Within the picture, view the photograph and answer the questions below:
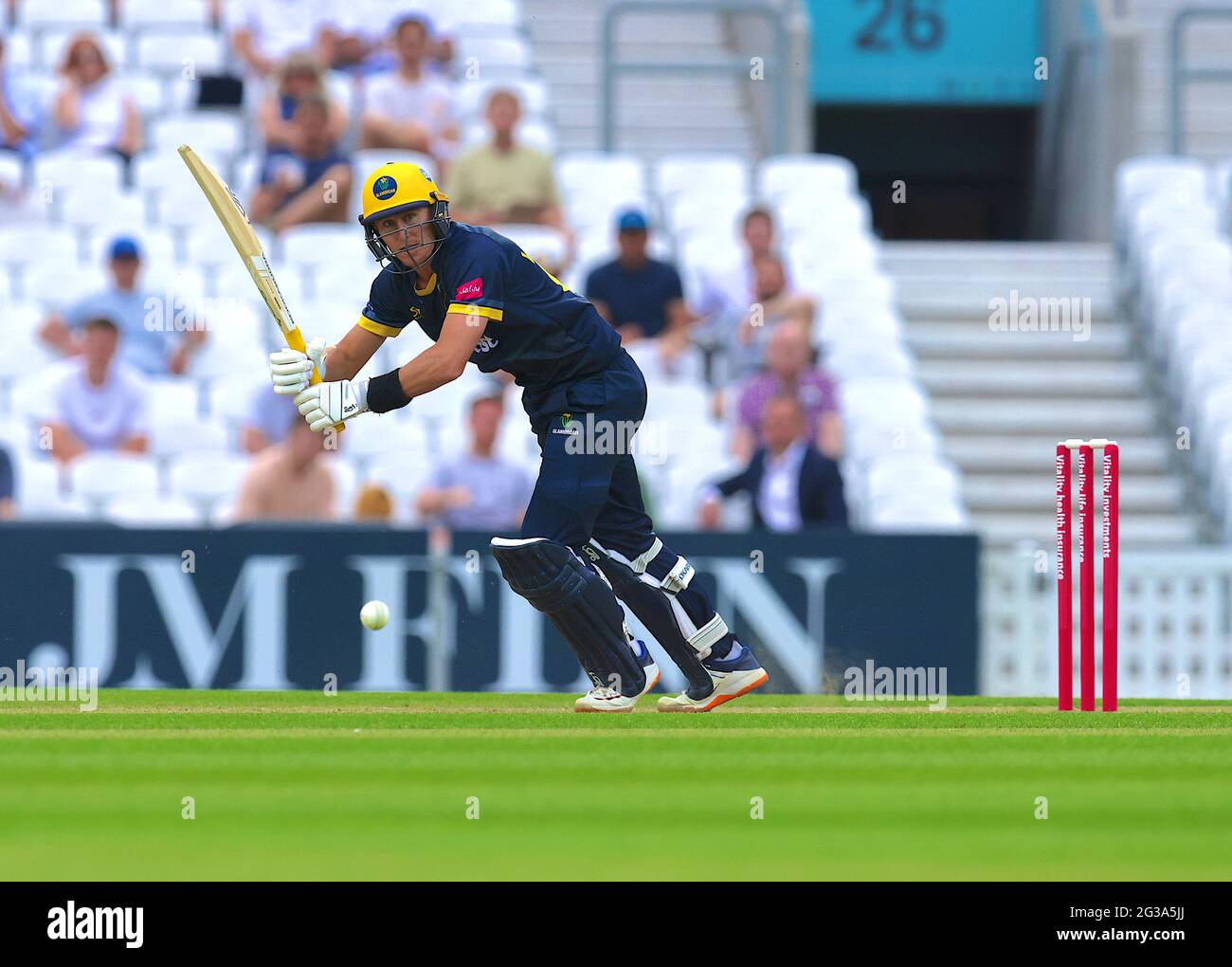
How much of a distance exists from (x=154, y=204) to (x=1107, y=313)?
19.8ft

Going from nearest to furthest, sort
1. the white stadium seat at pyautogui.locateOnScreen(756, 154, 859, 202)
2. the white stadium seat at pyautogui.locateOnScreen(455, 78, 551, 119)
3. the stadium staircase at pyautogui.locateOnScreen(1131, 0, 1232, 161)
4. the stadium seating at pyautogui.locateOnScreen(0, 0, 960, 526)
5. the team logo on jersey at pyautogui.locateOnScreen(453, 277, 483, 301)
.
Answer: the team logo on jersey at pyautogui.locateOnScreen(453, 277, 483, 301) < the stadium seating at pyautogui.locateOnScreen(0, 0, 960, 526) < the white stadium seat at pyautogui.locateOnScreen(455, 78, 551, 119) < the white stadium seat at pyautogui.locateOnScreen(756, 154, 859, 202) < the stadium staircase at pyautogui.locateOnScreen(1131, 0, 1232, 161)

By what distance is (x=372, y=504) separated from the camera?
11766 mm

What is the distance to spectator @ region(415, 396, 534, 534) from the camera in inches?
460

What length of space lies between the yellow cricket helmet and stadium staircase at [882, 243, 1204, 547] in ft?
18.9

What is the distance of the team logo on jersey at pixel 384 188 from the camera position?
7.81 m

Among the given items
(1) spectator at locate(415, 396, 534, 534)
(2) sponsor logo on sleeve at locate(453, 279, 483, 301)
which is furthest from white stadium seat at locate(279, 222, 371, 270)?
(2) sponsor logo on sleeve at locate(453, 279, 483, 301)

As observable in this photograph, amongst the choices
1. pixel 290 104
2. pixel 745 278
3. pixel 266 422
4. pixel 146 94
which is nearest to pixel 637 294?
pixel 745 278

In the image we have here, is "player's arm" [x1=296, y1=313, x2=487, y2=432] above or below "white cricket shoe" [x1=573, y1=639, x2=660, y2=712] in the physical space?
above

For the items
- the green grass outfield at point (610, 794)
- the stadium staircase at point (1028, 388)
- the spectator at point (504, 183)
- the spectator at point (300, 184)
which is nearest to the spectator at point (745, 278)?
the spectator at point (504, 183)

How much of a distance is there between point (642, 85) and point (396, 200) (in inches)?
377

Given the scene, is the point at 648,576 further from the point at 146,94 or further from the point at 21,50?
the point at 21,50

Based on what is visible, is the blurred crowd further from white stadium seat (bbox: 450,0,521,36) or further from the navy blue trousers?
the navy blue trousers

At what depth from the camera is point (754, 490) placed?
38.4 feet

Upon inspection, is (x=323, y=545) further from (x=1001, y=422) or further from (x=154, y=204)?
(x=1001, y=422)
